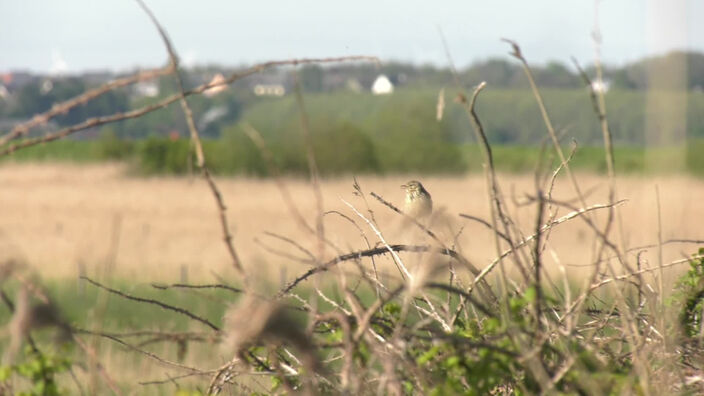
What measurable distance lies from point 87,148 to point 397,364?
188 ft

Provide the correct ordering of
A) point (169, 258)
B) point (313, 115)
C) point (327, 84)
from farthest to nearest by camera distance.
Answer: point (327, 84) < point (313, 115) < point (169, 258)

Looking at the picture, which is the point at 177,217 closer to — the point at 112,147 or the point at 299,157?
the point at 299,157

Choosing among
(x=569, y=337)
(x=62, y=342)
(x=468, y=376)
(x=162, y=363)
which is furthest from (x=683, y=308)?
(x=62, y=342)

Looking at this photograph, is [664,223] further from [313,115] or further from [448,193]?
[313,115]

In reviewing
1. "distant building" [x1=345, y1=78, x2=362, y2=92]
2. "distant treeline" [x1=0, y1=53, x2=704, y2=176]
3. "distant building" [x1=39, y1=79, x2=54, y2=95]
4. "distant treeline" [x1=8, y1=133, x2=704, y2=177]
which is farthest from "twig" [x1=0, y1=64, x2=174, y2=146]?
"distant treeline" [x1=0, y1=53, x2=704, y2=176]

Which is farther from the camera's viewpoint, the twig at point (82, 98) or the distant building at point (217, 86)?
the distant building at point (217, 86)

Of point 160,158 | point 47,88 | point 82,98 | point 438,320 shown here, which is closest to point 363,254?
point 438,320

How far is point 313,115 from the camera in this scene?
40.7m

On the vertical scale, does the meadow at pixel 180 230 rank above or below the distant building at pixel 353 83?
below

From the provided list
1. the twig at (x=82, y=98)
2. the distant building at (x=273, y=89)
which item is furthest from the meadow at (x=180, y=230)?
the distant building at (x=273, y=89)

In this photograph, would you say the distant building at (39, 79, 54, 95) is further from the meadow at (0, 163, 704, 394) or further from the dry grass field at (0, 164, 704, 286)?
the dry grass field at (0, 164, 704, 286)

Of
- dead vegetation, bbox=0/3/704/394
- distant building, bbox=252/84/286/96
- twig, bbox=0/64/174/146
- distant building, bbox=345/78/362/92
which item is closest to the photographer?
dead vegetation, bbox=0/3/704/394

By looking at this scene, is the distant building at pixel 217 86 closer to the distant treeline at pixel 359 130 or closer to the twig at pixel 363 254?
the twig at pixel 363 254

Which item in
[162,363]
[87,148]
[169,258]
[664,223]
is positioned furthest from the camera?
[87,148]
